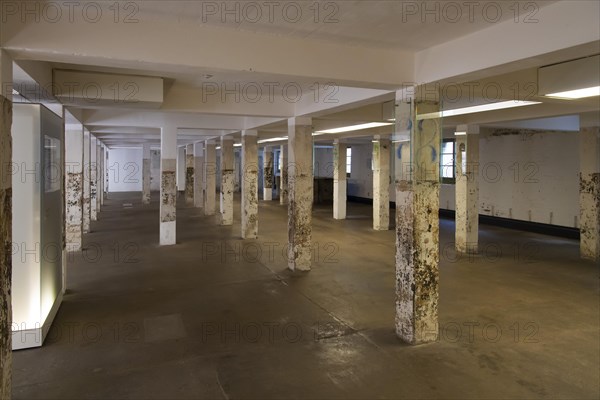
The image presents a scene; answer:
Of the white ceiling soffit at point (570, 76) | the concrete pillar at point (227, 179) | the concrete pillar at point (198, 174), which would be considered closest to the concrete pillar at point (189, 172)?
the concrete pillar at point (198, 174)

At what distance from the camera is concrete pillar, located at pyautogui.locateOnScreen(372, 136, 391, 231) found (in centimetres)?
1295

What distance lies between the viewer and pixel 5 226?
3053 millimetres

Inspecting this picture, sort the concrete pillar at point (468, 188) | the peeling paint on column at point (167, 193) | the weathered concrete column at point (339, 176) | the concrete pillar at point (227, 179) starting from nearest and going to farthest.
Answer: the concrete pillar at point (468, 188) < the peeling paint on column at point (167, 193) < the concrete pillar at point (227, 179) < the weathered concrete column at point (339, 176)

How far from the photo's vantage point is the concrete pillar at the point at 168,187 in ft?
33.9

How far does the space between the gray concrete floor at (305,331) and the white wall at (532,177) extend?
319 cm

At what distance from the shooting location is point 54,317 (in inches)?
214

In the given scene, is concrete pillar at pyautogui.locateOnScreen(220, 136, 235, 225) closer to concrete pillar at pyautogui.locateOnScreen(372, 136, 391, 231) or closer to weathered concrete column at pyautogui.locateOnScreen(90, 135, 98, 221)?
weathered concrete column at pyautogui.locateOnScreen(90, 135, 98, 221)

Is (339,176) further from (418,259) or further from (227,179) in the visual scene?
(418,259)

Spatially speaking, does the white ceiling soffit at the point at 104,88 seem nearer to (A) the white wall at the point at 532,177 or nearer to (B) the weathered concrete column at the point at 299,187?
(B) the weathered concrete column at the point at 299,187

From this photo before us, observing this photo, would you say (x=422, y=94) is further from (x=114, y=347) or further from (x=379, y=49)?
(x=114, y=347)

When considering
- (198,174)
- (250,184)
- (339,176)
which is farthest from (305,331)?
(198,174)

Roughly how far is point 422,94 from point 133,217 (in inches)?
501

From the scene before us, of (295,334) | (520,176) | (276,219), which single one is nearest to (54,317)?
(295,334)

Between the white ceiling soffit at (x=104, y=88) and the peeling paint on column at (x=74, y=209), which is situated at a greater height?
the white ceiling soffit at (x=104, y=88)
